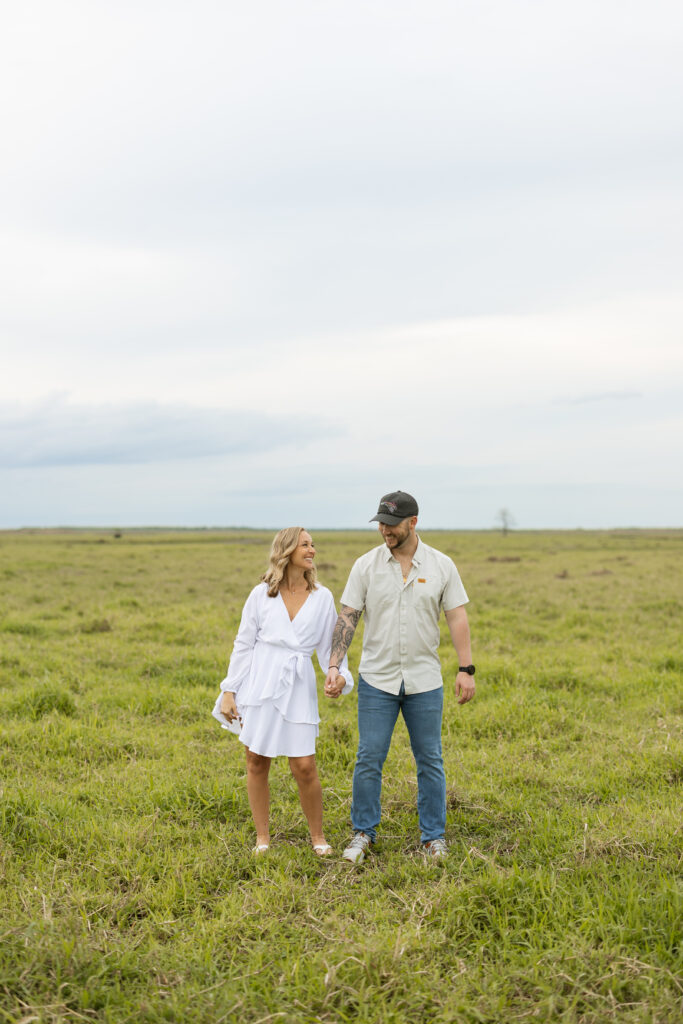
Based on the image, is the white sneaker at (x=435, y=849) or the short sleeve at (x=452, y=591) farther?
the short sleeve at (x=452, y=591)

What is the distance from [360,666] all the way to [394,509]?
1.20 meters

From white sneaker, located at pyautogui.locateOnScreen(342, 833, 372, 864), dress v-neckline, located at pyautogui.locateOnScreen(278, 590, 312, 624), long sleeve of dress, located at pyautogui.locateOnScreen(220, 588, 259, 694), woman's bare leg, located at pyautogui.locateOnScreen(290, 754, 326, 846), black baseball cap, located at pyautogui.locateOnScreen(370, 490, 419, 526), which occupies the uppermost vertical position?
black baseball cap, located at pyautogui.locateOnScreen(370, 490, 419, 526)

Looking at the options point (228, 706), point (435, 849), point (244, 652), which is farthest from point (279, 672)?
point (435, 849)

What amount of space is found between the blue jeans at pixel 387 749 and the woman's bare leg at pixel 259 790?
0.67 meters

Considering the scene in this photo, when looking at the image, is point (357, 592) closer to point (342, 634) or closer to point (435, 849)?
point (342, 634)

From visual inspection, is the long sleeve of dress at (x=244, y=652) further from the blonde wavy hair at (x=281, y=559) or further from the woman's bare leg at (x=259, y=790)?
the woman's bare leg at (x=259, y=790)

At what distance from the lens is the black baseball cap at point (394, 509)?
5531 mm

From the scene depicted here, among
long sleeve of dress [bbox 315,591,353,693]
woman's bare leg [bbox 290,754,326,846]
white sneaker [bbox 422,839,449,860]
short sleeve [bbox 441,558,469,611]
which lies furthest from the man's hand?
woman's bare leg [bbox 290,754,326,846]

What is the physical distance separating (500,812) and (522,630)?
8929 millimetres

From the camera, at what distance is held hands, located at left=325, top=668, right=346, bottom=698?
5.41 meters

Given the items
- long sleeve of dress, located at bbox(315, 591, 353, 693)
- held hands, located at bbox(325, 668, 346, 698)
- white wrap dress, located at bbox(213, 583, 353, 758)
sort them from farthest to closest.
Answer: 1. long sleeve of dress, located at bbox(315, 591, 353, 693)
2. white wrap dress, located at bbox(213, 583, 353, 758)
3. held hands, located at bbox(325, 668, 346, 698)

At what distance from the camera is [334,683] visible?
543cm

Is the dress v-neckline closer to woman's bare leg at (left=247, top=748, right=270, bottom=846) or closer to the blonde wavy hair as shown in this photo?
the blonde wavy hair

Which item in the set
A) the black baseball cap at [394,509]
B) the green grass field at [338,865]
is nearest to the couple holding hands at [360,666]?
the black baseball cap at [394,509]
